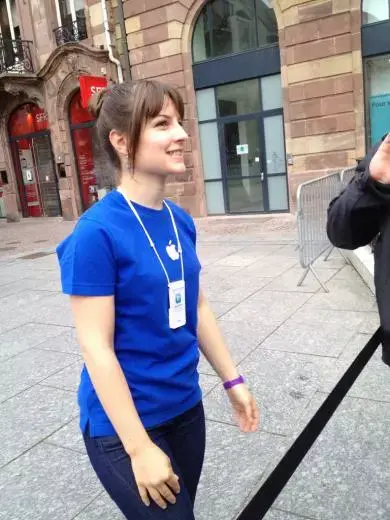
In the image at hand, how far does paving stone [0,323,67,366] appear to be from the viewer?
15.7 ft

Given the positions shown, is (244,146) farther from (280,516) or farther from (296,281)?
(280,516)

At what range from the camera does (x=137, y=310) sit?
55.6 inches

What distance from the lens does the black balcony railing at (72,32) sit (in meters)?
15.2

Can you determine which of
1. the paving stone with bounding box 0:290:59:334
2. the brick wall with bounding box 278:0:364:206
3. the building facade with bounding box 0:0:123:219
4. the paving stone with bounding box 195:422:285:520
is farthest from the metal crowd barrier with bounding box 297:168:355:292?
the building facade with bounding box 0:0:123:219

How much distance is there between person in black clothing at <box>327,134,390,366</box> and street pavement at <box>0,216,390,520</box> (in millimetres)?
1149

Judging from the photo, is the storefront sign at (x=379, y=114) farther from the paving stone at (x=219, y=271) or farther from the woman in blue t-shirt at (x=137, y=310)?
the woman in blue t-shirt at (x=137, y=310)

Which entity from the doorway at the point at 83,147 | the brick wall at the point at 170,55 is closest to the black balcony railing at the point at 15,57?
the doorway at the point at 83,147

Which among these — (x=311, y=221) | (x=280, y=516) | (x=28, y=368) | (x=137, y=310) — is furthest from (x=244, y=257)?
(x=137, y=310)

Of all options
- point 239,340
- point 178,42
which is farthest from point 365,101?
point 239,340

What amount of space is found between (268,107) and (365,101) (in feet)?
7.80

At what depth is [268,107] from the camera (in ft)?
40.9

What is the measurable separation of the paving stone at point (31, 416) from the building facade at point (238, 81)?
9567mm

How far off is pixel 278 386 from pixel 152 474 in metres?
2.35

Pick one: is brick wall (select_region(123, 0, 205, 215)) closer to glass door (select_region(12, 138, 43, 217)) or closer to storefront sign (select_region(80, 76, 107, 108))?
A: storefront sign (select_region(80, 76, 107, 108))
